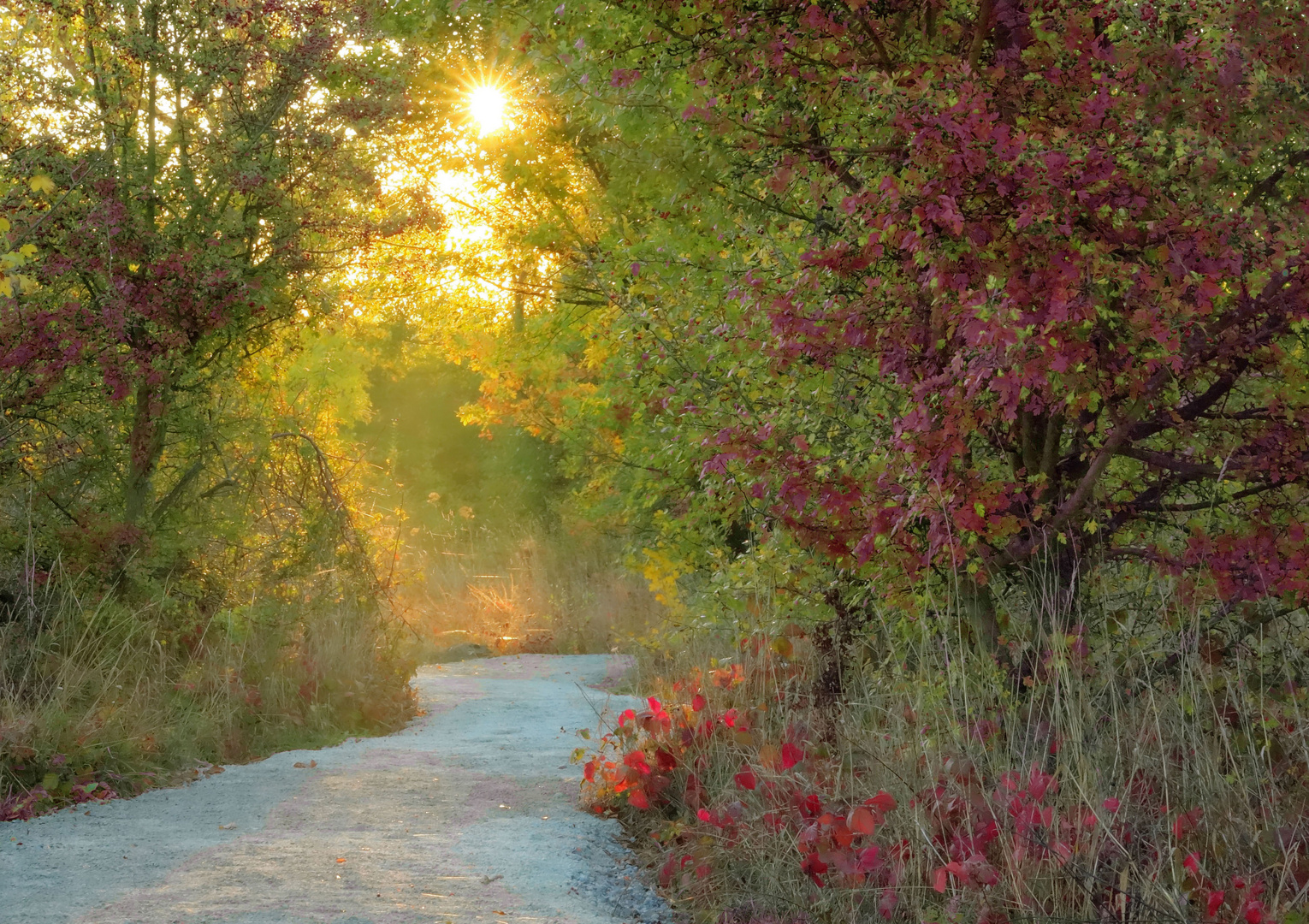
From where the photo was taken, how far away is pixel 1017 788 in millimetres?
4070

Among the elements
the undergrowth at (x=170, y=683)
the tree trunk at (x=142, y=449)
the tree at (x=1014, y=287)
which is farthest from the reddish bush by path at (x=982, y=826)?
the tree trunk at (x=142, y=449)

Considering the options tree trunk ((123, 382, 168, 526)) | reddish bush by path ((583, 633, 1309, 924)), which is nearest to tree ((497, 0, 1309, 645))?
reddish bush by path ((583, 633, 1309, 924))

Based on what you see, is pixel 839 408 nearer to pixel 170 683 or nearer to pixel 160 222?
pixel 170 683

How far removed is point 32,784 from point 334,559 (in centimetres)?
373

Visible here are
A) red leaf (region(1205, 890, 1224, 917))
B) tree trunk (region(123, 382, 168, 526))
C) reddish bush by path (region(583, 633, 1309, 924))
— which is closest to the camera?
red leaf (region(1205, 890, 1224, 917))

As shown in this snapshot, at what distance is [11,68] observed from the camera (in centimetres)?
746

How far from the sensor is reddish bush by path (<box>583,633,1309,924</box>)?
3748 millimetres

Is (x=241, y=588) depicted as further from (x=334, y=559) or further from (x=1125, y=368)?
(x=1125, y=368)

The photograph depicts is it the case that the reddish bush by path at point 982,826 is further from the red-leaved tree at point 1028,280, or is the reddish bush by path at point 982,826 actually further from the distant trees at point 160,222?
the distant trees at point 160,222

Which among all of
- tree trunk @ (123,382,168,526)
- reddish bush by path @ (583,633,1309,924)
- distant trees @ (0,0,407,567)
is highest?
distant trees @ (0,0,407,567)

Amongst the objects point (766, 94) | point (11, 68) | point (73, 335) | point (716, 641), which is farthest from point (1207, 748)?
point (11, 68)

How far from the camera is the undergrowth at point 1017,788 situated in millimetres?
3814

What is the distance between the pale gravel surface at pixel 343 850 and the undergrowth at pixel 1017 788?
0.44m

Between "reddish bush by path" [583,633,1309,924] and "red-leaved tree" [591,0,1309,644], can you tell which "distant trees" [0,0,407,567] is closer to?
"red-leaved tree" [591,0,1309,644]
